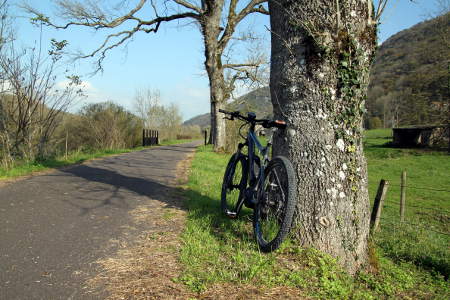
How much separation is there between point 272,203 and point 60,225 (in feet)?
9.06

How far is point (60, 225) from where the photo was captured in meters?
4.25

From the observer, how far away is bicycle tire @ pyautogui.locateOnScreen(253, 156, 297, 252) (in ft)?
10.4

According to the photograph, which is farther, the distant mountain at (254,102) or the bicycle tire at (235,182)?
the distant mountain at (254,102)

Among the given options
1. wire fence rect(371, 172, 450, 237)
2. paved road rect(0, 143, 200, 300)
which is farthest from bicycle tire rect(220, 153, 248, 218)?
wire fence rect(371, 172, 450, 237)

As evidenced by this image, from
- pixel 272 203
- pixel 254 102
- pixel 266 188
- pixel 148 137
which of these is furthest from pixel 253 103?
pixel 272 203

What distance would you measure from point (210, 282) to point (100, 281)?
0.94 m

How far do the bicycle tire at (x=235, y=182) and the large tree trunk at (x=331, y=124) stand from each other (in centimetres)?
88

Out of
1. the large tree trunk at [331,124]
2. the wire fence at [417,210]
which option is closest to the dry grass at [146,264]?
the large tree trunk at [331,124]

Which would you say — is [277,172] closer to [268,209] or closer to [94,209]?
[268,209]

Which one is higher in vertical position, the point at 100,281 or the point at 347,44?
the point at 347,44

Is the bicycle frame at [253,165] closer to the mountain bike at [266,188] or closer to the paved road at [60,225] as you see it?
the mountain bike at [266,188]

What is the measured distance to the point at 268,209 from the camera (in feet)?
11.7

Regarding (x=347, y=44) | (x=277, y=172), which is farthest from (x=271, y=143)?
(x=347, y=44)

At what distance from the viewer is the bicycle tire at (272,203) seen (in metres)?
3.17
